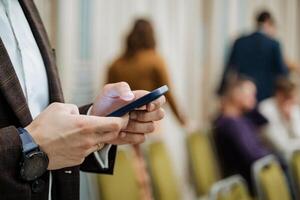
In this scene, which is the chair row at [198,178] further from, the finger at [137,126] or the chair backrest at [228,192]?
the finger at [137,126]

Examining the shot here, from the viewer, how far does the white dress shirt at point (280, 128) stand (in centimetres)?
352

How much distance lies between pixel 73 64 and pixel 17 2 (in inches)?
82.5

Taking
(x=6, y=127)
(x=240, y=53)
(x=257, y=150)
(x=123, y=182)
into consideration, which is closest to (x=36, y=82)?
(x=6, y=127)

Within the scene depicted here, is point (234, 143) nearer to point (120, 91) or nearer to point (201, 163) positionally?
point (201, 163)

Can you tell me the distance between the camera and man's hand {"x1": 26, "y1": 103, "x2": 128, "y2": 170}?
756 millimetres

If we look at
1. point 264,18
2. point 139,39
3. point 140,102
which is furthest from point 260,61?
point 140,102

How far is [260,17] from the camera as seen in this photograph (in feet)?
14.4

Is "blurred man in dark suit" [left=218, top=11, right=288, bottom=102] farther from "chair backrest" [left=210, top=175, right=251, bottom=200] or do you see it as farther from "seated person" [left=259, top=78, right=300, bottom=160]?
"chair backrest" [left=210, top=175, right=251, bottom=200]

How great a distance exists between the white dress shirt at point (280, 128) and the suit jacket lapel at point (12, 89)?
9.35 ft

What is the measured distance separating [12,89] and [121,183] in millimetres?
1120

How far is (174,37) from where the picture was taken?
4074mm

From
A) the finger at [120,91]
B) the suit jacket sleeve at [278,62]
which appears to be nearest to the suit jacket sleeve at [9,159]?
the finger at [120,91]

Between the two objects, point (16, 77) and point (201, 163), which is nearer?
point (16, 77)

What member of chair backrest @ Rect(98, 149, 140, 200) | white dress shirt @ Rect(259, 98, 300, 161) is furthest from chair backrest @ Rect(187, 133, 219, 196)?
chair backrest @ Rect(98, 149, 140, 200)
